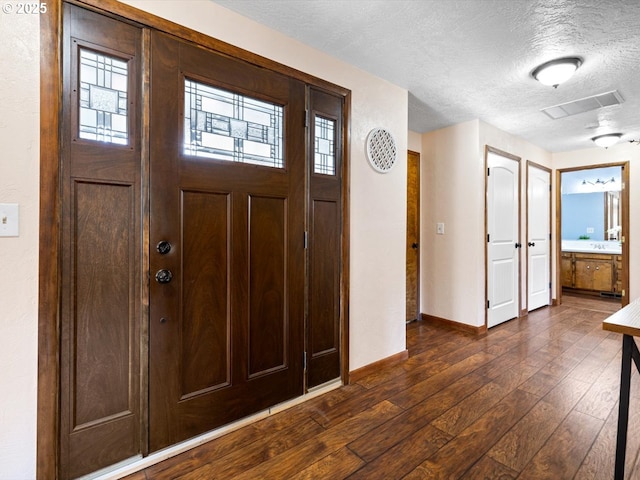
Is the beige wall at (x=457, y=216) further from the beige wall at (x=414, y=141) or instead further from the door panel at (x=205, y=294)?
the door panel at (x=205, y=294)

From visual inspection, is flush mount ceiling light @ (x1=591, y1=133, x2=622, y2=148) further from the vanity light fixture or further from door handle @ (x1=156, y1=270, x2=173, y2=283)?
door handle @ (x1=156, y1=270, x2=173, y2=283)

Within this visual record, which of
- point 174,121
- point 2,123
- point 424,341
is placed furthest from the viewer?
point 424,341

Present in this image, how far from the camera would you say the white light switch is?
47.5 inches

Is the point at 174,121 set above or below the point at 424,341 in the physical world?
above

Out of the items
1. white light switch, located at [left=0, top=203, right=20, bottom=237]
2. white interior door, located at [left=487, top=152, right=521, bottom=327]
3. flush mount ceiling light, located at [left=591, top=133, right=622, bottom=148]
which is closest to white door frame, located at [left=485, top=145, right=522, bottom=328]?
white interior door, located at [left=487, top=152, right=521, bottom=327]

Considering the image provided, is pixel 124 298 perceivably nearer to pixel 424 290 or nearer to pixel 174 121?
pixel 174 121

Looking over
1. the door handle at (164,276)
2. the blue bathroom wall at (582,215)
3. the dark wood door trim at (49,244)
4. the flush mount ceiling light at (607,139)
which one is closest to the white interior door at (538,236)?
the flush mount ceiling light at (607,139)

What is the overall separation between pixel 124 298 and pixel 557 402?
2700mm

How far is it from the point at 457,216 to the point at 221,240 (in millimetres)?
2877

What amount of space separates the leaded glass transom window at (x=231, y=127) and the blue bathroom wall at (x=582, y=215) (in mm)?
6599

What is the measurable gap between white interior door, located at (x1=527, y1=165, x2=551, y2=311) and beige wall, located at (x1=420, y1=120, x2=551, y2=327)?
0.73 ft

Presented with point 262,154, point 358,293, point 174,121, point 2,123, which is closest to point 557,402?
point 358,293

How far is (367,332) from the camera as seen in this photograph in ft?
8.03

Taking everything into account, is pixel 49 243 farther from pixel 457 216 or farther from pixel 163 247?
pixel 457 216
